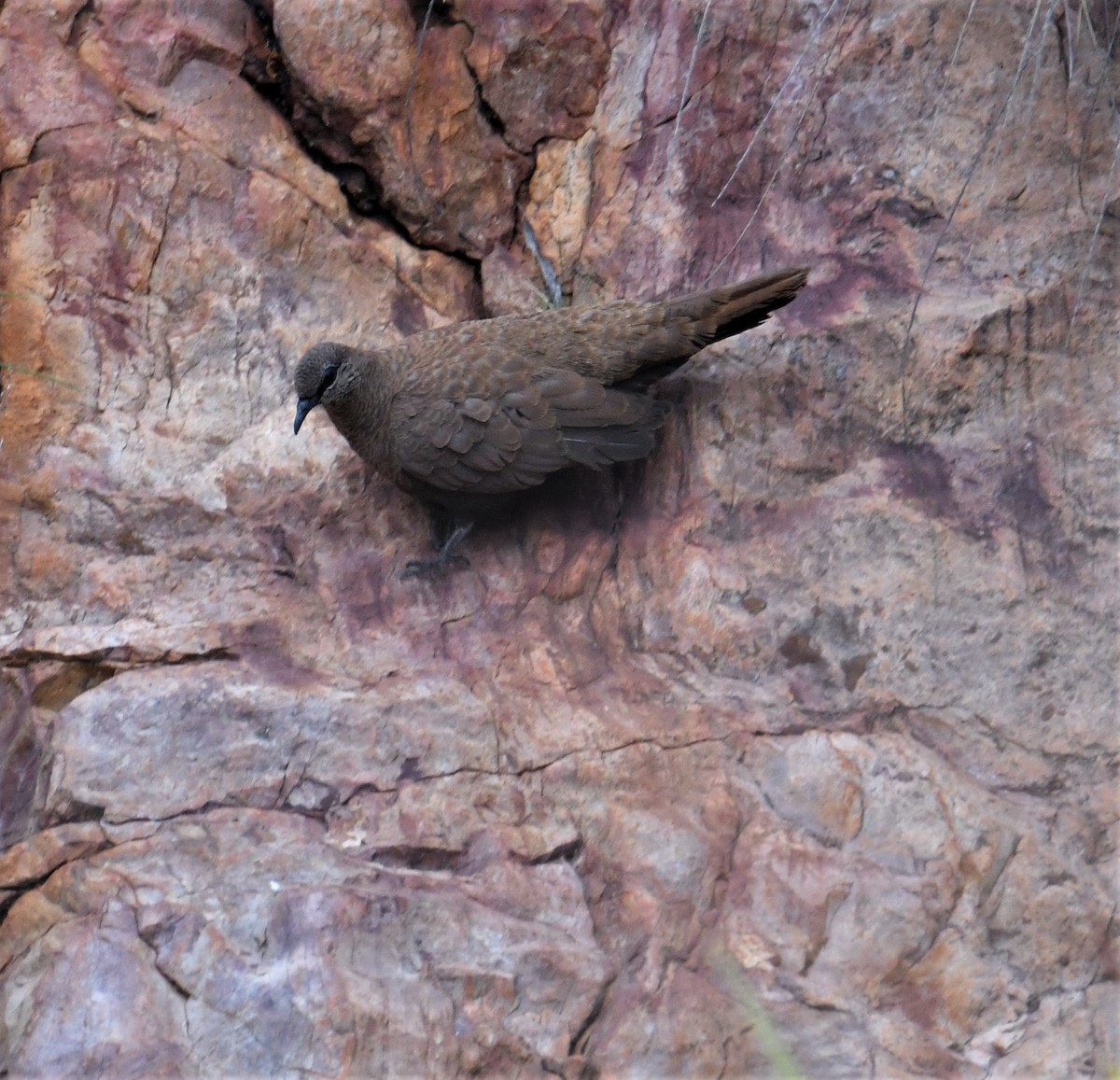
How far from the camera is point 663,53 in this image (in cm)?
467

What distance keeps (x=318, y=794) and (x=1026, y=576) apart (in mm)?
2220

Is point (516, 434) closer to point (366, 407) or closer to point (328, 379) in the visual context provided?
point (366, 407)

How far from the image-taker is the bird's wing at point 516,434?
160 inches

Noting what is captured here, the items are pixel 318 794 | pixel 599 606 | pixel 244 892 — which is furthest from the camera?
pixel 599 606

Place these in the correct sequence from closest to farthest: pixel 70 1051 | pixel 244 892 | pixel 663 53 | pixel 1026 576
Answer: pixel 70 1051 < pixel 244 892 < pixel 1026 576 < pixel 663 53

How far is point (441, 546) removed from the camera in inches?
168

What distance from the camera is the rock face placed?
3.16 m

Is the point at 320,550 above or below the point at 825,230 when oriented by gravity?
below

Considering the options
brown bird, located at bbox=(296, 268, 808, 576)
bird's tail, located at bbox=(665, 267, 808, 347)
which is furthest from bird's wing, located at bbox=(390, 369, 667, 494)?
bird's tail, located at bbox=(665, 267, 808, 347)

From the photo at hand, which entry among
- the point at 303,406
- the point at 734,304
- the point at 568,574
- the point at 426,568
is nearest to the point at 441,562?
the point at 426,568

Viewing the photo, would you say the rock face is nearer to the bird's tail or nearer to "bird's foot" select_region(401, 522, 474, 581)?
"bird's foot" select_region(401, 522, 474, 581)

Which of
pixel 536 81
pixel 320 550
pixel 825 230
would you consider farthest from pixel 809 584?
pixel 536 81

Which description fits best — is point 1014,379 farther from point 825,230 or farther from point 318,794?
point 318,794

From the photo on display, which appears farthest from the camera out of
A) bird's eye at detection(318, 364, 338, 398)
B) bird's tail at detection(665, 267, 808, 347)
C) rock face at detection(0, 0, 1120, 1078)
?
bird's eye at detection(318, 364, 338, 398)
